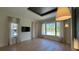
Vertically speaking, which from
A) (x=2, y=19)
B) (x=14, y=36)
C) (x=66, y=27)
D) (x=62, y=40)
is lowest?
(x=62, y=40)

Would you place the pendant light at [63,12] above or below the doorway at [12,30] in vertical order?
above

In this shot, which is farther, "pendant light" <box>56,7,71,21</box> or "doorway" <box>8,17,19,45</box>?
"doorway" <box>8,17,19,45</box>

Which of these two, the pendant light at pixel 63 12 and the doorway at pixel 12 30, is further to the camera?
the doorway at pixel 12 30

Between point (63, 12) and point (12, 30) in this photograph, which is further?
point (12, 30)

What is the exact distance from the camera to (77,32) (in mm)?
3742

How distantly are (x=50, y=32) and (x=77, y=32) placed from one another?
1.09m

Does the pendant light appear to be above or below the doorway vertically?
above

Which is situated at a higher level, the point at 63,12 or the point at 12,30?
the point at 63,12
